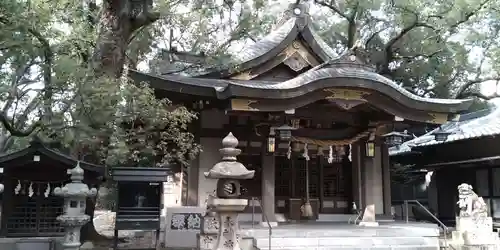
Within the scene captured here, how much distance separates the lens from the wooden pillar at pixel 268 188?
37.6ft

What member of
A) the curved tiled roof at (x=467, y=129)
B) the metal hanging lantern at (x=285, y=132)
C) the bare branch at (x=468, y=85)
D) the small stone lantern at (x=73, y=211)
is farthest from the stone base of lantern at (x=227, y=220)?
the bare branch at (x=468, y=85)

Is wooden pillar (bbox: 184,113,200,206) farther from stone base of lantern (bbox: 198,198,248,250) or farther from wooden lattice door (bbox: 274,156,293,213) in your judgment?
stone base of lantern (bbox: 198,198,248,250)

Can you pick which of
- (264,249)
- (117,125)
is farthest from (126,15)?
(264,249)

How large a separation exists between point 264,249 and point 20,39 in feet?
19.2

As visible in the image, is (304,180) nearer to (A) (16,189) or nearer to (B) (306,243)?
(B) (306,243)

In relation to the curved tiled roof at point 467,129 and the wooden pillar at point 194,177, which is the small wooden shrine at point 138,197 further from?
the curved tiled roof at point 467,129

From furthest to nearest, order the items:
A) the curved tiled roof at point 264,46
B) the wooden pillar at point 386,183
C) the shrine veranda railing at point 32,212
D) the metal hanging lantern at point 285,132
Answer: the wooden pillar at point 386,183 < the curved tiled roof at point 264,46 < the shrine veranda railing at point 32,212 < the metal hanging lantern at point 285,132

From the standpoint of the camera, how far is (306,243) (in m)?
9.66

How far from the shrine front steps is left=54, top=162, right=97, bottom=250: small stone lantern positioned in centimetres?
348

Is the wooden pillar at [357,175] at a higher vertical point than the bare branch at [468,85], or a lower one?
lower

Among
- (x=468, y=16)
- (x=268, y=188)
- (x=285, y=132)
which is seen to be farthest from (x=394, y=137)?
(x=468, y=16)

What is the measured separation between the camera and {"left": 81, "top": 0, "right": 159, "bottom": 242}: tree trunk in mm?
10453

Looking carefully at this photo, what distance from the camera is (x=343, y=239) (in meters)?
10.0

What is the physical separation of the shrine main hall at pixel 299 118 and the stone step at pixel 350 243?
1.55m
